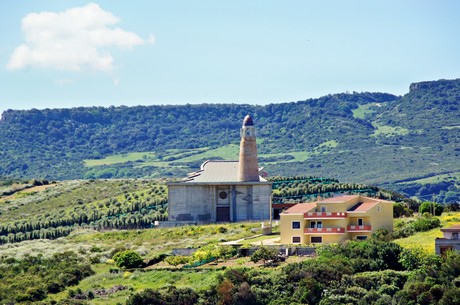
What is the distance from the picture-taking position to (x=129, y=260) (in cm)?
9956

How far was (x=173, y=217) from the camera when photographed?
12050 centimetres

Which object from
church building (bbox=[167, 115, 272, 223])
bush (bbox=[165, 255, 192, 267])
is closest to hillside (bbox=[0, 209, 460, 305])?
bush (bbox=[165, 255, 192, 267])

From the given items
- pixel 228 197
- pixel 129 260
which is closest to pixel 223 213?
pixel 228 197

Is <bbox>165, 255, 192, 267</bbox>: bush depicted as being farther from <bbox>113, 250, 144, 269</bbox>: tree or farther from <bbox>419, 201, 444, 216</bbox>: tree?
<bbox>419, 201, 444, 216</bbox>: tree

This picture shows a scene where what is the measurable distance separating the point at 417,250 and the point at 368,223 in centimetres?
878

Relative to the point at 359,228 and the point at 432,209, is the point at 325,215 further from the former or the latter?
the point at 432,209

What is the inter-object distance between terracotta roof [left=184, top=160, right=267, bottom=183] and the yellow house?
22.5 metres

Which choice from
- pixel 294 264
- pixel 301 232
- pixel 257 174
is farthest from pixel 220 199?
pixel 294 264

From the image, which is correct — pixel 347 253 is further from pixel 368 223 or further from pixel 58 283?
pixel 58 283

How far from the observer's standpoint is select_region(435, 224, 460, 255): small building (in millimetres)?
89188

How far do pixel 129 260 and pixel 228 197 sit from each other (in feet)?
75.3

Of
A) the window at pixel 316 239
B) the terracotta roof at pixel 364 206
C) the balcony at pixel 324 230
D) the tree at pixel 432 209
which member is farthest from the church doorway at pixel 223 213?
the balcony at pixel 324 230

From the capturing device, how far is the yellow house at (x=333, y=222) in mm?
97688

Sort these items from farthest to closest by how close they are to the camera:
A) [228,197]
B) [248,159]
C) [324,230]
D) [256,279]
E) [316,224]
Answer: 1. [228,197]
2. [248,159]
3. [316,224]
4. [324,230]
5. [256,279]
